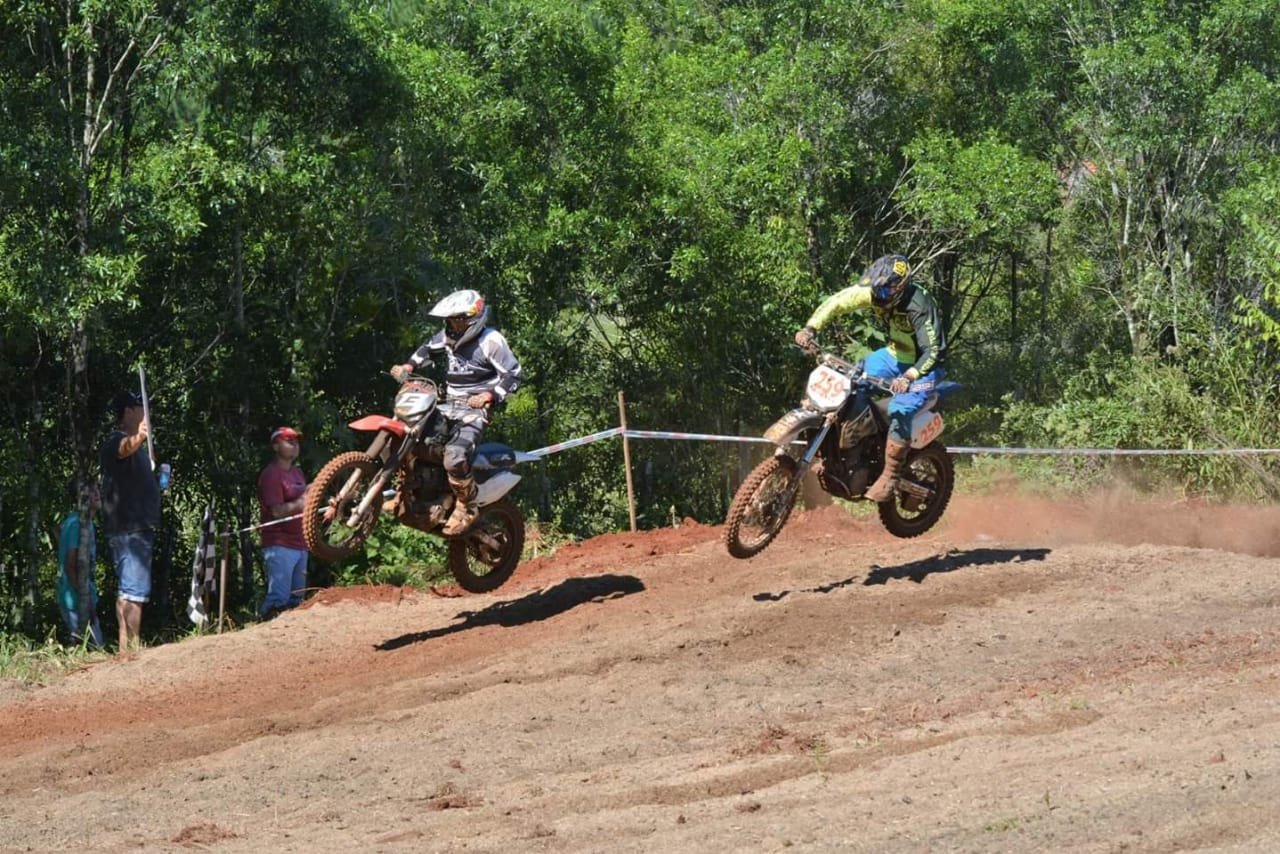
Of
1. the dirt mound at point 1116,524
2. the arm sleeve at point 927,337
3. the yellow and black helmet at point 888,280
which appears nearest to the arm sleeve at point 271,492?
the yellow and black helmet at point 888,280

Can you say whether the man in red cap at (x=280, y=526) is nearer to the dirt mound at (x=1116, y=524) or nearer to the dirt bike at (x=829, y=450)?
the dirt bike at (x=829, y=450)

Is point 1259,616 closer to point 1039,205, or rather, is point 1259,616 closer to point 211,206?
point 211,206

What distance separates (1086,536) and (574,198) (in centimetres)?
1142

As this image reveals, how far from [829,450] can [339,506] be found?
3.67m

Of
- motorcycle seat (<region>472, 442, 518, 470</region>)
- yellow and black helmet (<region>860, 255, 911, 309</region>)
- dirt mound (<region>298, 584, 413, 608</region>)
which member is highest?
yellow and black helmet (<region>860, 255, 911, 309</region>)

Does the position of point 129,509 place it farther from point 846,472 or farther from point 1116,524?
point 1116,524

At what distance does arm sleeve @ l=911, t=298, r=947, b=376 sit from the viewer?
1291 cm

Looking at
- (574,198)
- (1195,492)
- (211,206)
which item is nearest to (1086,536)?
(1195,492)

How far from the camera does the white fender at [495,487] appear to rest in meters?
13.0

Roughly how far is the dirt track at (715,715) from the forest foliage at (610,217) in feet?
16.0

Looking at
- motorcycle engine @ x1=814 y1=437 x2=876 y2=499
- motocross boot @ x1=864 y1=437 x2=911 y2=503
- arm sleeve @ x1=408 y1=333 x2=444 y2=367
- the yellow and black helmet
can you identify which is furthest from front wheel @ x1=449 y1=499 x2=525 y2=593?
the yellow and black helmet

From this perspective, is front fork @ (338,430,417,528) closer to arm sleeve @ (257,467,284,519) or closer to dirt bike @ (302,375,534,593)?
dirt bike @ (302,375,534,593)

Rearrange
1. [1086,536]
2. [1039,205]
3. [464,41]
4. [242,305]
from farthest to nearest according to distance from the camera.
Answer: [1039,205], [464,41], [242,305], [1086,536]

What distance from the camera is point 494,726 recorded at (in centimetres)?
1013
